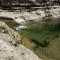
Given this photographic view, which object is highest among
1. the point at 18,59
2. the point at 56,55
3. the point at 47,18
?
the point at 18,59

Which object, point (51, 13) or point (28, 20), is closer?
point (28, 20)

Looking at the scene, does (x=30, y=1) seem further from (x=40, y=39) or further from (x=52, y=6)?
(x=40, y=39)

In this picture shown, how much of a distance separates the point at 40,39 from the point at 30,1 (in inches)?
1072

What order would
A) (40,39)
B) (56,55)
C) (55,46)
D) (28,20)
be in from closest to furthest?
(56,55)
(55,46)
(40,39)
(28,20)

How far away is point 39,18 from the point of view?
41750mm

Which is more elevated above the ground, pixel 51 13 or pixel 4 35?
pixel 4 35

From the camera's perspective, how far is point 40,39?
22234mm

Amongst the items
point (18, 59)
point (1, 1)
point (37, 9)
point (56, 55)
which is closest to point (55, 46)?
point (56, 55)

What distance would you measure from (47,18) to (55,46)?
23.8 m

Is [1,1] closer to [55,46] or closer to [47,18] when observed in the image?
[47,18]

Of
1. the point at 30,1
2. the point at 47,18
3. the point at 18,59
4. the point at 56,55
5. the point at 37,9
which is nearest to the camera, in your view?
the point at 18,59

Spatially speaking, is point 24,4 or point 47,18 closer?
point 47,18

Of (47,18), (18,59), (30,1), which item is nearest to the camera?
(18,59)

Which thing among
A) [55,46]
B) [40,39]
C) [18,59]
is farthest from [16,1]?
[18,59]
